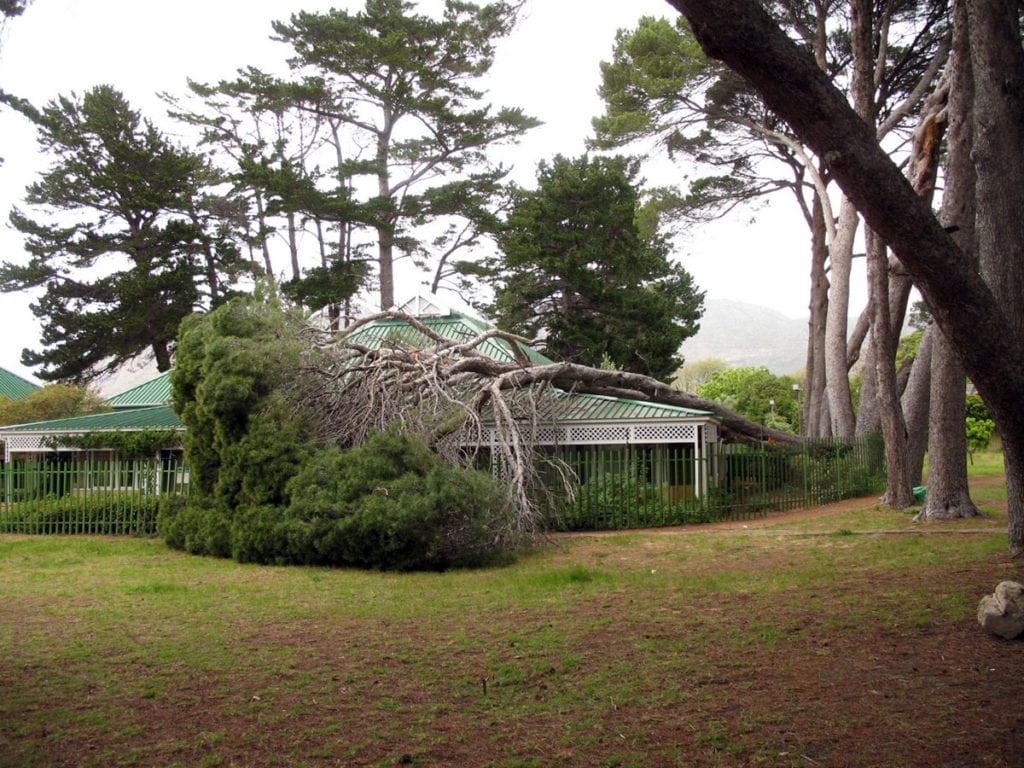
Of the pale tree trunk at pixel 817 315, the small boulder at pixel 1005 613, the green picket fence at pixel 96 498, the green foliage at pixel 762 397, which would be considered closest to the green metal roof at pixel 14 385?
the green picket fence at pixel 96 498

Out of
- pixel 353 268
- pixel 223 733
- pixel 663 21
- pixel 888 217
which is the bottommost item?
pixel 223 733

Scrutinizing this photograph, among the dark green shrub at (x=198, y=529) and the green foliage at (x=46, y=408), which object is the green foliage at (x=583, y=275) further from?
the dark green shrub at (x=198, y=529)

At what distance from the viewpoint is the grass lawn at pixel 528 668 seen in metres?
4.87

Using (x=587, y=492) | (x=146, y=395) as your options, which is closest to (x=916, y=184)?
(x=587, y=492)

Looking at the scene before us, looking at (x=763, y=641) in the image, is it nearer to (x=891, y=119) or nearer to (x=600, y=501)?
(x=600, y=501)

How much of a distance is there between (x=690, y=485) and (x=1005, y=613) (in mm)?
12242

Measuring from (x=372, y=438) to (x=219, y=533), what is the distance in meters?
2.79

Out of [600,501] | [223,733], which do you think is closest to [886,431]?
[600,501]

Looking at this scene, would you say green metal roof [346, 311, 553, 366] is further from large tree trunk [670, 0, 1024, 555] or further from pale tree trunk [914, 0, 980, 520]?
large tree trunk [670, 0, 1024, 555]

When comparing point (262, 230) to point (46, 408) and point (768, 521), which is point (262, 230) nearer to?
point (46, 408)

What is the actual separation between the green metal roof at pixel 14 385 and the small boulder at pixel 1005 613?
42.8 metres

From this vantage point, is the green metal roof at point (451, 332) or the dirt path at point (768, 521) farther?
the green metal roof at point (451, 332)

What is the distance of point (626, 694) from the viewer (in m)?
5.78

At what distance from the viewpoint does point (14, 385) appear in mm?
43094
